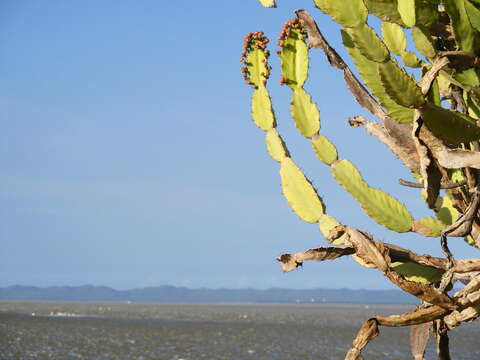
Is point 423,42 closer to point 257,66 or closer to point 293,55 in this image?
point 293,55

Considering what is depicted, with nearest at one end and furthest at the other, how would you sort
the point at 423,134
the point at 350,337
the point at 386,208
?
the point at 423,134, the point at 386,208, the point at 350,337

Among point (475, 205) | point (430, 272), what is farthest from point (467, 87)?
point (430, 272)

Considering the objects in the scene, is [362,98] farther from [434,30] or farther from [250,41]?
[250,41]

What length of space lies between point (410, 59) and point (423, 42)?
69cm

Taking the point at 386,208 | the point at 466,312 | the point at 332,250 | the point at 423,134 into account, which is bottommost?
the point at 466,312

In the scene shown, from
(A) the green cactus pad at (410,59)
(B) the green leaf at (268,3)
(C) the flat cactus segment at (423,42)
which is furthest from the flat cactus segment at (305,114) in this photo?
(C) the flat cactus segment at (423,42)

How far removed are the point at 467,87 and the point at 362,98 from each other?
741 mm

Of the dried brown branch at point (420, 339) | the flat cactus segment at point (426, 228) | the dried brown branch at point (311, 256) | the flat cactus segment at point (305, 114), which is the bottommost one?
the dried brown branch at point (420, 339)

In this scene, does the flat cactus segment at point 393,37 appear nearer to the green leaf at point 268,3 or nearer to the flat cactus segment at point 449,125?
the green leaf at point 268,3

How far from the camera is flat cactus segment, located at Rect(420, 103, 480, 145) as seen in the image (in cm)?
427

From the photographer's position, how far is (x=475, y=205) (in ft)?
14.9

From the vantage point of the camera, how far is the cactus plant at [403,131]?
4375 mm

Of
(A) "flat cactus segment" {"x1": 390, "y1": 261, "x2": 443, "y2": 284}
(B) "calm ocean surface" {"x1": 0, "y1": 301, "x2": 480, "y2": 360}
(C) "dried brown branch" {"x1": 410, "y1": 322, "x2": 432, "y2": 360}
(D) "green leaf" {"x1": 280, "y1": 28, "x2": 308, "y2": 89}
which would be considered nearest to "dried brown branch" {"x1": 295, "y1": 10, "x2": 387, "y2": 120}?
(D) "green leaf" {"x1": 280, "y1": 28, "x2": 308, "y2": 89}

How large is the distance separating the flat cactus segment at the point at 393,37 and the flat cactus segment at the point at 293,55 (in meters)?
0.65
